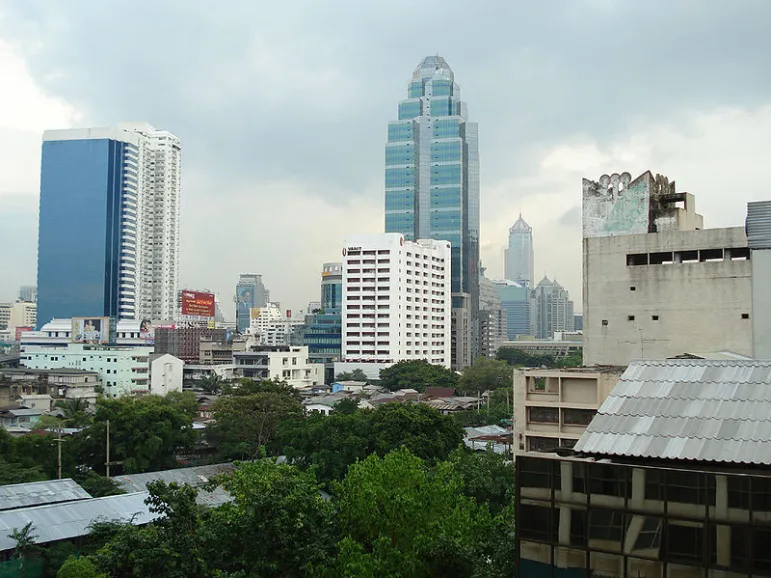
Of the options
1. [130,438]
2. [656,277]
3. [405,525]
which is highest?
[656,277]

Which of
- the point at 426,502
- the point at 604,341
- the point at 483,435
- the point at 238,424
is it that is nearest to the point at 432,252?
the point at 483,435

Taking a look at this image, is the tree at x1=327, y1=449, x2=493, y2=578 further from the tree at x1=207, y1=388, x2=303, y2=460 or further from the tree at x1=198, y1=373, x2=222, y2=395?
the tree at x1=198, y1=373, x2=222, y2=395

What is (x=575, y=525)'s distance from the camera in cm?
1117

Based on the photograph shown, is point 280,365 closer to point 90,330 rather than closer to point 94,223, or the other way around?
point 90,330

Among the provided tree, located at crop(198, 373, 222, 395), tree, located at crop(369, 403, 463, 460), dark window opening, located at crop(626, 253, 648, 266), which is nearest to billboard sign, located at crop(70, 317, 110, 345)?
tree, located at crop(198, 373, 222, 395)

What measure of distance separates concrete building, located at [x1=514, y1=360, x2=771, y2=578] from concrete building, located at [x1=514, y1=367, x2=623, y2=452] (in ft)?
50.7

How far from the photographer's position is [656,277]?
29953 mm

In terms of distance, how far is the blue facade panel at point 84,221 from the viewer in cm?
12456

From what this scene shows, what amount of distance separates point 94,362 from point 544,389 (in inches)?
2440

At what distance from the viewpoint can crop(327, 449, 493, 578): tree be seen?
1545 centimetres

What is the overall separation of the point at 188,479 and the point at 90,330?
73.7 meters

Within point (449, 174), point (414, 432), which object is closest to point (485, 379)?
point (414, 432)

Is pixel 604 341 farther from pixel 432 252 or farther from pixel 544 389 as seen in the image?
pixel 432 252

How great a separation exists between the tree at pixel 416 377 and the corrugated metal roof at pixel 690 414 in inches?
2852
